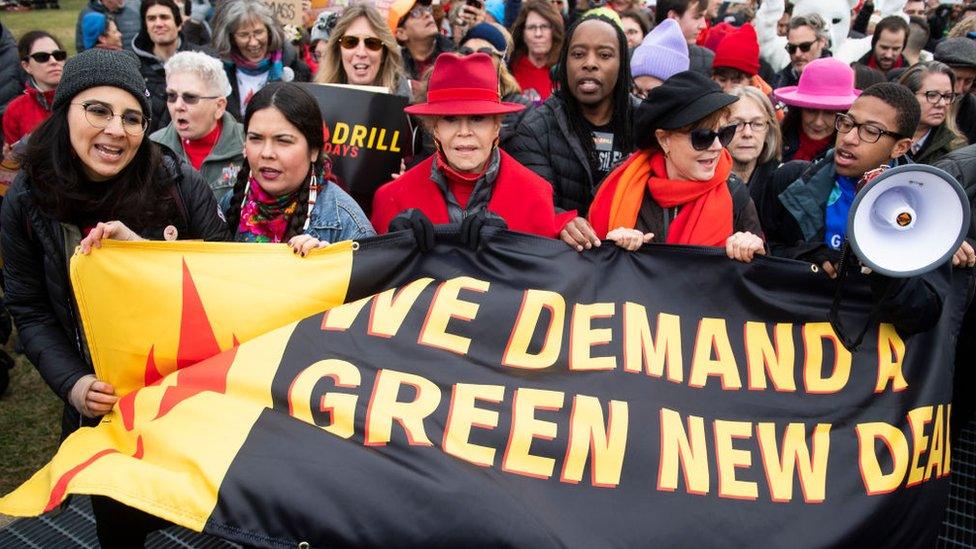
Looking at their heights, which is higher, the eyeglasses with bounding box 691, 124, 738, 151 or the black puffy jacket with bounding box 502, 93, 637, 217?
the eyeglasses with bounding box 691, 124, 738, 151

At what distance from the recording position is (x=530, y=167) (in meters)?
3.83

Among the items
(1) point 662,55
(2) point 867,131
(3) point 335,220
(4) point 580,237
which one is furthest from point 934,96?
(3) point 335,220

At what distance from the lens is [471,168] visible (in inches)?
126

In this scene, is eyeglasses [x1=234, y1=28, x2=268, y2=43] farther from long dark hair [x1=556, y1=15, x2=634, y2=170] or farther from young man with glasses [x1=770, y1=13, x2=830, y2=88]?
young man with glasses [x1=770, y1=13, x2=830, y2=88]

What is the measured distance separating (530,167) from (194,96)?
5.69ft

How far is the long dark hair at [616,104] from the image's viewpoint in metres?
3.92

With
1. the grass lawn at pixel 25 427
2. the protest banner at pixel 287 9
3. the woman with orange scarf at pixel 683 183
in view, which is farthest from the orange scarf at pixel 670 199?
the protest banner at pixel 287 9

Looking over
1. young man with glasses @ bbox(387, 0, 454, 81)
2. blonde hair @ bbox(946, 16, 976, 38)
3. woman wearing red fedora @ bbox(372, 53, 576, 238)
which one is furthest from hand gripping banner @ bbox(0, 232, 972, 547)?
blonde hair @ bbox(946, 16, 976, 38)

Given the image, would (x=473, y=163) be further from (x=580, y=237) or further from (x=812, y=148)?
(x=812, y=148)

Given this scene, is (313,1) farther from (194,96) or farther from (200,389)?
(200,389)

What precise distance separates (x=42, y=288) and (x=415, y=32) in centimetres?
354

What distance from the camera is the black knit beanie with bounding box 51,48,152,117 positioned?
2.64 metres

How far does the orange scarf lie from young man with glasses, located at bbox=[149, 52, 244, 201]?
189cm

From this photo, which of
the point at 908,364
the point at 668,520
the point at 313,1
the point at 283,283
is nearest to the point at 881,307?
the point at 908,364
